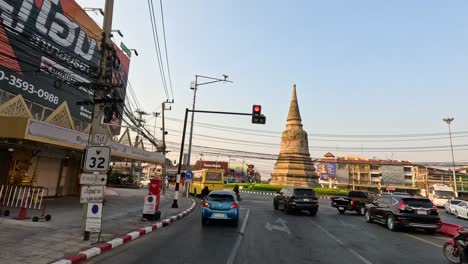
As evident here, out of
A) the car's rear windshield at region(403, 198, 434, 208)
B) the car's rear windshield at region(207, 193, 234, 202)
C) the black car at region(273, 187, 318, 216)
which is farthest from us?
the black car at region(273, 187, 318, 216)

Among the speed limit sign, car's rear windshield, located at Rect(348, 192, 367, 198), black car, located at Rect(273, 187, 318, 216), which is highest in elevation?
the speed limit sign

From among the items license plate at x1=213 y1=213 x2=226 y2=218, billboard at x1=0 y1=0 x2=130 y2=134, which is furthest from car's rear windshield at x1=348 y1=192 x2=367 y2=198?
billboard at x1=0 y1=0 x2=130 y2=134

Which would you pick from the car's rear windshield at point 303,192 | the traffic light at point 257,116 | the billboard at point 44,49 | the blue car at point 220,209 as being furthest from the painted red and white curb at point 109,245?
the car's rear windshield at point 303,192

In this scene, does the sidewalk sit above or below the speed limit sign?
below

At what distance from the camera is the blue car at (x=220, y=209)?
1323 cm

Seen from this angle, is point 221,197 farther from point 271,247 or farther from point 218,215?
point 271,247

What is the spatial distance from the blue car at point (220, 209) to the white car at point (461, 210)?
963 inches

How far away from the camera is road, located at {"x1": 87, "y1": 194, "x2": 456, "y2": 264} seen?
7.72m

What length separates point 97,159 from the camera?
925cm

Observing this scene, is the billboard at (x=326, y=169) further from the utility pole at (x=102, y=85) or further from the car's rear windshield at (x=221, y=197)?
the utility pole at (x=102, y=85)

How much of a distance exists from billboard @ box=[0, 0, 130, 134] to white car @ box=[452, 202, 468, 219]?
2988 cm

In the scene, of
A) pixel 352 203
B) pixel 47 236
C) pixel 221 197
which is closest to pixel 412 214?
pixel 221 197

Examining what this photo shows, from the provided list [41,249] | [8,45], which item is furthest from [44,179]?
[41,249]

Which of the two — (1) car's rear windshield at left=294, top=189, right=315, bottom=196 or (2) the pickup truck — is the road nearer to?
(1) car's rear windshield at left=294, top=189, right=315, bottom=196
